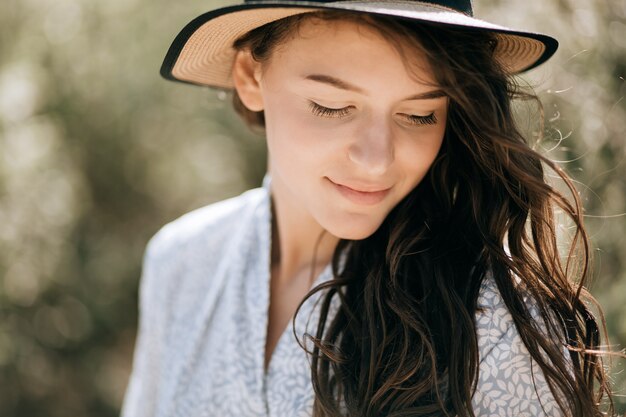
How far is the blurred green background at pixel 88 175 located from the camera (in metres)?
3.52

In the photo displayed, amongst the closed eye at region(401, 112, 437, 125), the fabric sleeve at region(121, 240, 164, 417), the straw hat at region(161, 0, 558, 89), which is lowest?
the fabric sleeve at region(121, 240, 164, 417)

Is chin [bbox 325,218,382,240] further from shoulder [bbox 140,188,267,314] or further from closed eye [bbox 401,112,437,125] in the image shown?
shoulder [bbox 140,188,267,314]

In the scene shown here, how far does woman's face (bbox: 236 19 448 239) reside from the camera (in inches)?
57.9

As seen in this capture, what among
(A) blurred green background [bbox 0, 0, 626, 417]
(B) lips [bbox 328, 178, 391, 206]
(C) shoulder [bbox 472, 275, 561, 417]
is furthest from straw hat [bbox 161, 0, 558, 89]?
(A) blurred green background [bbox 0, 0, 626, 417]

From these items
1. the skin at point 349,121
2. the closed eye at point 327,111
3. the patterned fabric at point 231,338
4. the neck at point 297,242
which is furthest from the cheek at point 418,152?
the neck at point 297,242

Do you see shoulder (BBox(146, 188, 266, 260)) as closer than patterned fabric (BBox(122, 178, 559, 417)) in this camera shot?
No

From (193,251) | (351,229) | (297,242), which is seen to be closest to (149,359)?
(193,251)

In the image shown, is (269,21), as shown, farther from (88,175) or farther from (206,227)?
(88,175)

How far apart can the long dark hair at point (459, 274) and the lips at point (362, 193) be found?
15 cm

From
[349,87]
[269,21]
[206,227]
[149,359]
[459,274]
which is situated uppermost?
[269,21]

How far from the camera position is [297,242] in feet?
6.89

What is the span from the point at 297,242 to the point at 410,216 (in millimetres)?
451

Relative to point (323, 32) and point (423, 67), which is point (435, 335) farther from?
point (323, 32)

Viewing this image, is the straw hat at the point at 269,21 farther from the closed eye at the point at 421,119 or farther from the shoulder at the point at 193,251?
the shoulder at the point at 193,251
